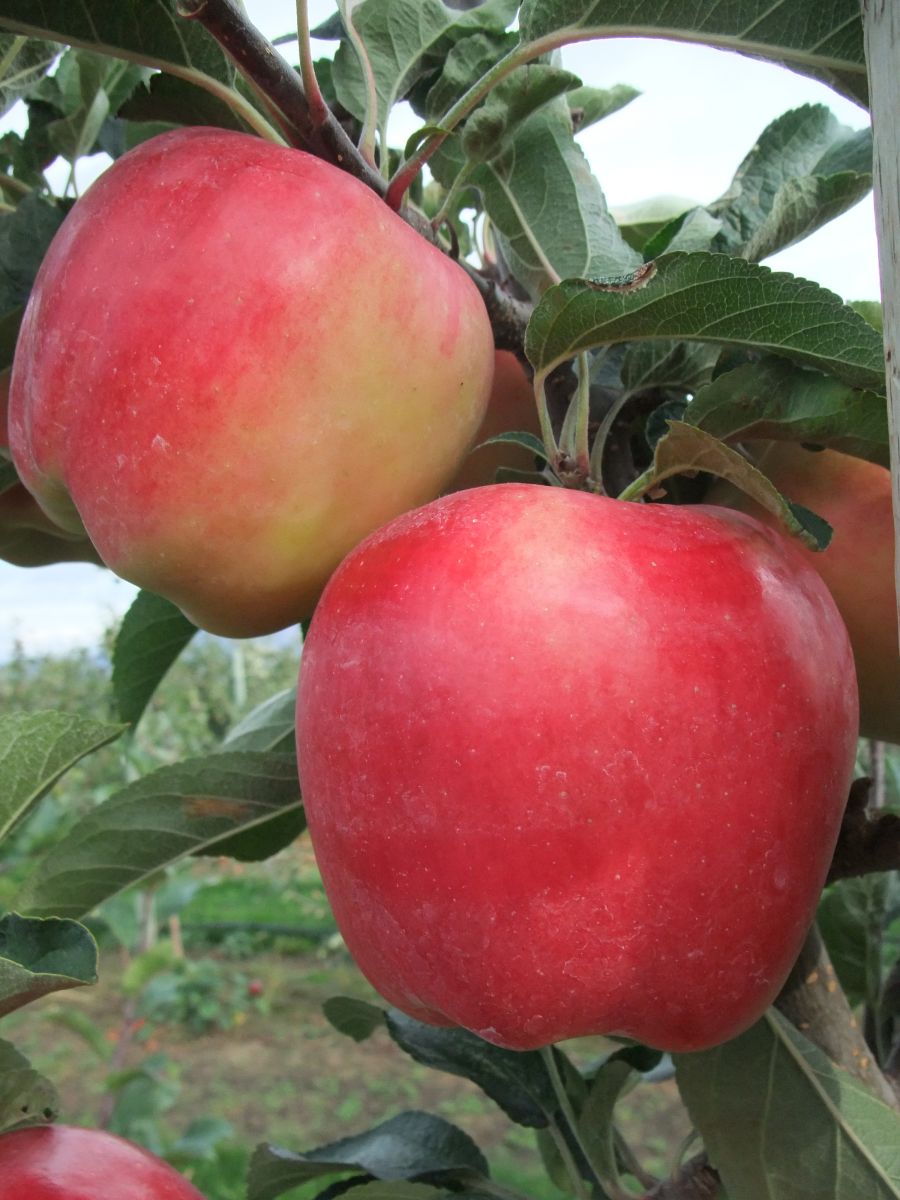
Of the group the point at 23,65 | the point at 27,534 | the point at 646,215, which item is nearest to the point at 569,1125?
the point at 27,534

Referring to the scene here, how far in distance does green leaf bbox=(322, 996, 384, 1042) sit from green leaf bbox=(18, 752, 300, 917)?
0.30 meters

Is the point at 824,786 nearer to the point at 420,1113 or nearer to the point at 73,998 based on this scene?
the point at 420,1113

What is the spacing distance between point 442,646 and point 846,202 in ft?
1.12

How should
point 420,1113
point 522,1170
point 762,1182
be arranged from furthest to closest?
point 522,1170
point 420,1113
point 762,1182

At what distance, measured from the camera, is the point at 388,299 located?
19.9 inches

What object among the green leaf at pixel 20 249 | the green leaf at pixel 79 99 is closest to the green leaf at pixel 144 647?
the green leaf at pixel 20 249

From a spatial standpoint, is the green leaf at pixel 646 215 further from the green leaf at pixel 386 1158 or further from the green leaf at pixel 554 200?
the green leaf at pixel 386 1158

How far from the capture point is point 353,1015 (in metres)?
0.93

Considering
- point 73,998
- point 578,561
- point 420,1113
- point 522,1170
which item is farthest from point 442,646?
point 73,998

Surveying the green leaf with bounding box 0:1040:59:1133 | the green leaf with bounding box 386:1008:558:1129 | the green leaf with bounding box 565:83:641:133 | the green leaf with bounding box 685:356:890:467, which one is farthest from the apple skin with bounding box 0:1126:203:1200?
the green leaf with bounding box 565:83:641:133

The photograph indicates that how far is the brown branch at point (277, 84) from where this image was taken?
1.70ft

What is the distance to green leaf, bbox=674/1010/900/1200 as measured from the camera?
577mm

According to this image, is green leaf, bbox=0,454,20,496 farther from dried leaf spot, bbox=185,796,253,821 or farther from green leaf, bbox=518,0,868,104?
green leaf, bbox=518,0,868,104

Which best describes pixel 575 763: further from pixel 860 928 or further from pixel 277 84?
pixel 860 928
